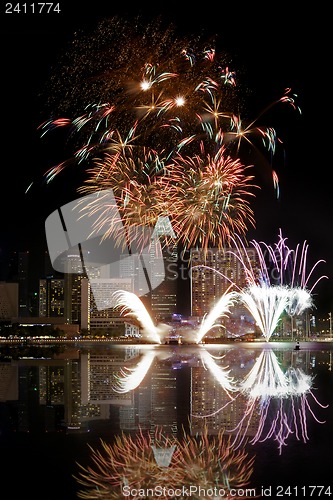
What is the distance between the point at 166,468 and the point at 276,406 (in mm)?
5653

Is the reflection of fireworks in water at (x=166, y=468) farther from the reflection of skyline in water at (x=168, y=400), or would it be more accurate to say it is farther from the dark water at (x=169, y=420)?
the reflection of skyline in water at (x=168, y=400)

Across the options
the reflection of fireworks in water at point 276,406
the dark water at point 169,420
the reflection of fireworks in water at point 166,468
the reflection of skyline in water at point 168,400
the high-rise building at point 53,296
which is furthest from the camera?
the high-rise building at point 53,296

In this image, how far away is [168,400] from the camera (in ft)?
45.3

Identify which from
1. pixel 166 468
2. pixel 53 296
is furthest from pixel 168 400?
pixel 53 296

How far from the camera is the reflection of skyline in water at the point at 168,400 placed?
10766 millimetres

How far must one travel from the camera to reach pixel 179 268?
8056cm

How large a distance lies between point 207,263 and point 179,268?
450 centimetres

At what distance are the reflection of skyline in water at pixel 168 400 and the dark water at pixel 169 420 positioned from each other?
0.02m

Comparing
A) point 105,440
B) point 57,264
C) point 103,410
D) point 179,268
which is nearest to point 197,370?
point 103,410

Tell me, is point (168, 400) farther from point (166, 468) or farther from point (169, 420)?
point (166, 468)

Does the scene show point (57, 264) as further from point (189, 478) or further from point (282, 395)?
point (189, 478)

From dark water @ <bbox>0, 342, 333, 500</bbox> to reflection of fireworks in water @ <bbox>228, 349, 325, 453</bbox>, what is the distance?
21 mm

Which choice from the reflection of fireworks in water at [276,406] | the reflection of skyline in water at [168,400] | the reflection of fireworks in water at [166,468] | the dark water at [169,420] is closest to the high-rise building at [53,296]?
the reflection of skyline in water at [168,400]

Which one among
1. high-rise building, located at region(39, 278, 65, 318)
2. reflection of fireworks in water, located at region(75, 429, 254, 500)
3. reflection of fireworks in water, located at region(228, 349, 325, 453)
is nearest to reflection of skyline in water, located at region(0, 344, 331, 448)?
reflection of fireworks in water, located at region(228, 349, 325, 453)
